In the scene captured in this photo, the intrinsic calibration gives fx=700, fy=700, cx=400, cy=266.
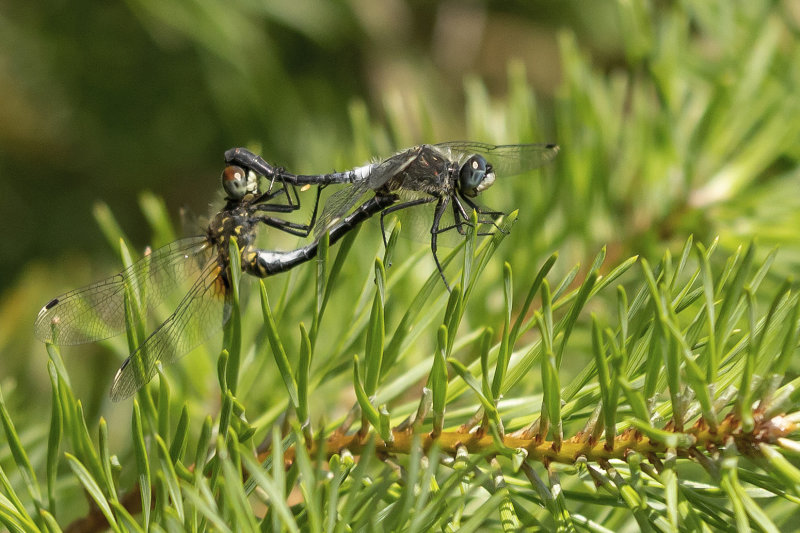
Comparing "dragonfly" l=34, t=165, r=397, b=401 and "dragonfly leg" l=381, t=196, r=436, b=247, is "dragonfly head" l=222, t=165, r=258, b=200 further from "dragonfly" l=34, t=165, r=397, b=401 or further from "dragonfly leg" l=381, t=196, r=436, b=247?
"dragonfly leg" l=381, t=196, r=436, b=247

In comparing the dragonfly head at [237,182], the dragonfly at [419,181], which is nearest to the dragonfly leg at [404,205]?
the dragonfly at [419,181]

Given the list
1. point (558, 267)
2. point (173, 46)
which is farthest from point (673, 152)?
point (173, 46)

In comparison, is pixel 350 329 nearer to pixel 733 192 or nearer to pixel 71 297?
pixel 71 297

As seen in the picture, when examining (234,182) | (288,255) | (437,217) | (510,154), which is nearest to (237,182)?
(234,182)

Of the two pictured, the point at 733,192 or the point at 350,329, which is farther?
the point at 733,192

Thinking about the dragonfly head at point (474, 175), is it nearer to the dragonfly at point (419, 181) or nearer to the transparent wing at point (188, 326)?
the dragonfly at point (419, 181)

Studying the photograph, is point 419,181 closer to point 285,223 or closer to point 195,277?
point 285,223
